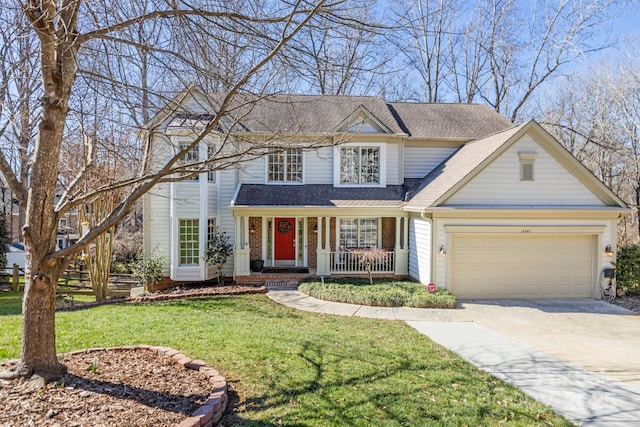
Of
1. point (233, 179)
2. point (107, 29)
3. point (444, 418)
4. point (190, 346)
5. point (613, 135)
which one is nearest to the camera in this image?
point (107, 29)

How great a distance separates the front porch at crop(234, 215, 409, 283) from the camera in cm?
1390

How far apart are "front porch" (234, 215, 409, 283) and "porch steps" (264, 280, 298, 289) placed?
56 centimetres

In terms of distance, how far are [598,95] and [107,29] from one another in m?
26.3

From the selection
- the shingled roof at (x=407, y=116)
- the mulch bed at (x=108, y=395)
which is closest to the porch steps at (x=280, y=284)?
the shingled roof at (x=407, y=116)

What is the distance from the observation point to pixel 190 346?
6258 millimetres

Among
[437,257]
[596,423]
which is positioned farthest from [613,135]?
[596,423]

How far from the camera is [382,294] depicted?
10.9m

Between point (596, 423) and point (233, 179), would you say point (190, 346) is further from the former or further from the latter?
point (233, 179)

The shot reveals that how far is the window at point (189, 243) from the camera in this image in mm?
13891

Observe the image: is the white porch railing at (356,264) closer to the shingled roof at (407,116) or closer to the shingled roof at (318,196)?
the shingled roof at (318,196)

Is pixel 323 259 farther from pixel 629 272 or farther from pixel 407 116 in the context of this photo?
pixel 629 272

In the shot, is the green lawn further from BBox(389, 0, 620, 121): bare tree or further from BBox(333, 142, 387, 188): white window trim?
BBox(389, 0, 620, 121): bare tree

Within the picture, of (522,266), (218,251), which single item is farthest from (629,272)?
(218,251)

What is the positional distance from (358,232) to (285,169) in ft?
12.6
